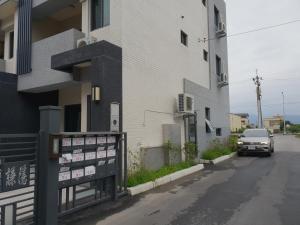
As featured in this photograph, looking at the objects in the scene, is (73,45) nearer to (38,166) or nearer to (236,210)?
(38,166)

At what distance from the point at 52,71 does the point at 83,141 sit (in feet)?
15.7

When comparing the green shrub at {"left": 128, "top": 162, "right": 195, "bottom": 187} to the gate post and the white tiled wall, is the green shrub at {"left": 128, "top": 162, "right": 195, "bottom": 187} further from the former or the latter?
the gate post

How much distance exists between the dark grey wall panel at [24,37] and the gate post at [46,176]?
22.5 feet

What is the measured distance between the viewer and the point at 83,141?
5.80 metres

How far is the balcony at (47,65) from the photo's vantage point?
9.41 metres

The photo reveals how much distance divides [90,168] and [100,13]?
5816 millimetres

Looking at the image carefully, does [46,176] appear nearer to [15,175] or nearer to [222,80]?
[15,175]

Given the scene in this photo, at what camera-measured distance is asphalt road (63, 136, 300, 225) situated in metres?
5.42

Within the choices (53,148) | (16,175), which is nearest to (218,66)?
(53,148)

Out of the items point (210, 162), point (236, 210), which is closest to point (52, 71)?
point (236, 210)

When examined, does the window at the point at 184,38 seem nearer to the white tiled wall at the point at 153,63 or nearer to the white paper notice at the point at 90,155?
the white tiled wall at the point at 153,63

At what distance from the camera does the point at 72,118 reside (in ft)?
37.0

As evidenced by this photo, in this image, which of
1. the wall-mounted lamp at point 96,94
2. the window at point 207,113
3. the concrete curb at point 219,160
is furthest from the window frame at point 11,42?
the window at point 207,113

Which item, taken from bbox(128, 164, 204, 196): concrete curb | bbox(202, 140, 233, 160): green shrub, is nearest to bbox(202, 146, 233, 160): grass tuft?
bbox(202, 140, 233, 160): green shrub
